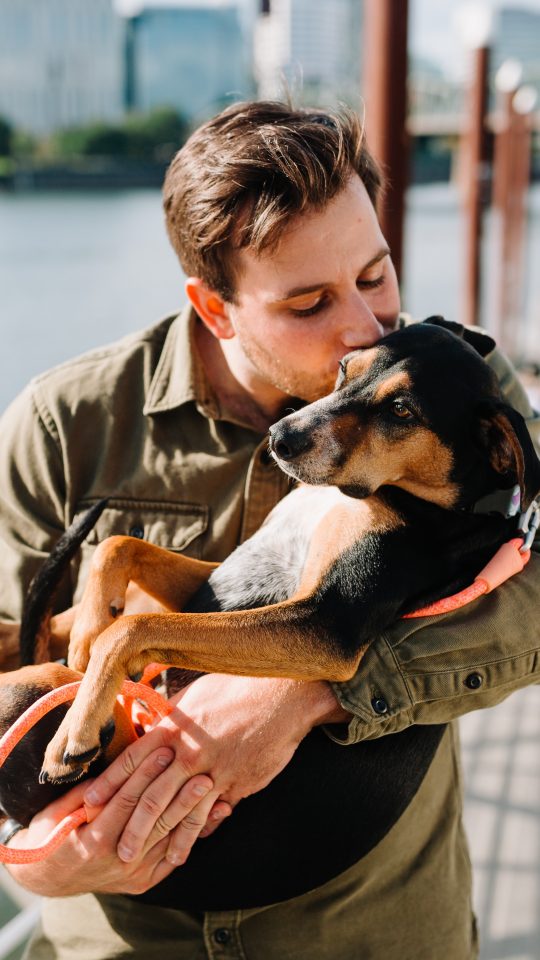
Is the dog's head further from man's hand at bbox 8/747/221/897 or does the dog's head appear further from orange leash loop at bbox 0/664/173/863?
man's hand at bbox 8/747/221/897

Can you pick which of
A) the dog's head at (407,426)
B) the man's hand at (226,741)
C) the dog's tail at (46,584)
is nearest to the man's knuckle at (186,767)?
the man's hand at (226,741)

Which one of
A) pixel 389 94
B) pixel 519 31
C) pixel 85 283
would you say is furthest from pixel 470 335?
pixel 519 31

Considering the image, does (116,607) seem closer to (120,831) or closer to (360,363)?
(120,831)

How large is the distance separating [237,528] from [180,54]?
56.8 m

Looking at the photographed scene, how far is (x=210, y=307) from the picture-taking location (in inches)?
92.4

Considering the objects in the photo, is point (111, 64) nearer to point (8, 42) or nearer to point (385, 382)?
point (8, 42)

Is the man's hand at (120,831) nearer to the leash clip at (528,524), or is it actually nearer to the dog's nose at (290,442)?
the dog's nose at (290,442)

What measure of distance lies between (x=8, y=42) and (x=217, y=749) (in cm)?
3371

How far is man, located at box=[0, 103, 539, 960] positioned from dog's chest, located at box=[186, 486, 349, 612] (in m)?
0.14

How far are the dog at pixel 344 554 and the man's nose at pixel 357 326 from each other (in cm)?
8

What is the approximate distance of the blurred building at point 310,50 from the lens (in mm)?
2666

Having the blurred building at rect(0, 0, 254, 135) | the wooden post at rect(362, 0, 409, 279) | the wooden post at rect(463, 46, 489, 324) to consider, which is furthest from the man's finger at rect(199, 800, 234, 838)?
the blurred building at rect(0, 0, 254, 135)

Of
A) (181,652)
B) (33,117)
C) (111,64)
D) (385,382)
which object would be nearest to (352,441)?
(385,382)

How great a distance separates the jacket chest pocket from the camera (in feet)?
7.38
